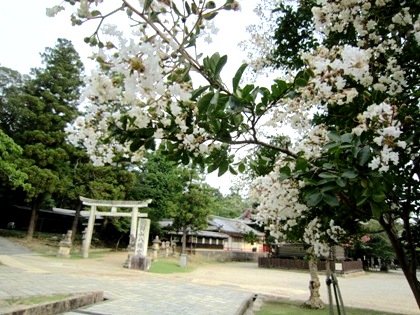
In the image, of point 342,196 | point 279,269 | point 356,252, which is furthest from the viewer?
point 356,252

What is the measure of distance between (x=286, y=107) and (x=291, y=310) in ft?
21.4

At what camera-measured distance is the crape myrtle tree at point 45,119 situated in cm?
1652

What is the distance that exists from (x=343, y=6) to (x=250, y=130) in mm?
1220

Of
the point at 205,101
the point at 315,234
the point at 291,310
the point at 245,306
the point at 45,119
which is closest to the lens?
the point at 205,101

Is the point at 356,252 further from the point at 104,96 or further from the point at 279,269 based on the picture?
the point at 104,96

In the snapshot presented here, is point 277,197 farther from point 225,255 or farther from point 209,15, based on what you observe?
point 225,255

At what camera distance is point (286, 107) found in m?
2.04

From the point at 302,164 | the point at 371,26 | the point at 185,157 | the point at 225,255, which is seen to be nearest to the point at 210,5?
the point at 185,157

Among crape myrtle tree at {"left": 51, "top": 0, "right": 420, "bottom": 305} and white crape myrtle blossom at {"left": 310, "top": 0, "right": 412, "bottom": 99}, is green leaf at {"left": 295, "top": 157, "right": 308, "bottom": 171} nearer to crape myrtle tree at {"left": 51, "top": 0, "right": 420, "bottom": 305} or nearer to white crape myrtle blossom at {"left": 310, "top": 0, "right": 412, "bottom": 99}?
crape myrtle tree at {"left": 51, "top": 0, "right": 420, "bottom": 305}

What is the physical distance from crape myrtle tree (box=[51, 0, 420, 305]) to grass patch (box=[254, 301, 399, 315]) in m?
5.09

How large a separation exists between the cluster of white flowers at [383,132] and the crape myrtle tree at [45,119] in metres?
17.3

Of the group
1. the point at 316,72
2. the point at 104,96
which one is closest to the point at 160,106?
the point at 104,96

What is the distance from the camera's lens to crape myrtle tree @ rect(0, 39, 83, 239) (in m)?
16.5

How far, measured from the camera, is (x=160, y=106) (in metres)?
1.42
